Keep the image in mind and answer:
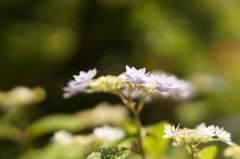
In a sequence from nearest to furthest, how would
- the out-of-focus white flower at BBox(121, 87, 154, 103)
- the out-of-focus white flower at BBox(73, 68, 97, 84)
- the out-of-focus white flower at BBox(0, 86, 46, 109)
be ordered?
the out-of-focus white flower at BBox(73, 68, 97, 84) → the out-of-focus white flower at BBox(121, 87, 154, 103) → the out-of-focus white flower at BBox(0, 86, 46, 109)

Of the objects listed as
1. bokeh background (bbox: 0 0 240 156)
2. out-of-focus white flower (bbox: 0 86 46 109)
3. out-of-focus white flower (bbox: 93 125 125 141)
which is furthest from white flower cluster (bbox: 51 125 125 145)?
bokeh background (bbox: 0 0 240 156)

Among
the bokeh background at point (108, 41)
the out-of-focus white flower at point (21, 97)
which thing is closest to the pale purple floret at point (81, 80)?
the out-of-focus white flower at point (21, 97)

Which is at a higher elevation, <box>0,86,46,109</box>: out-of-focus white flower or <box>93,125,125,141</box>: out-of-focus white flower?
<box>0,86,46,109</box>: out-of-focus white flower

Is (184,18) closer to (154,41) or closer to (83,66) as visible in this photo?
(154,41)

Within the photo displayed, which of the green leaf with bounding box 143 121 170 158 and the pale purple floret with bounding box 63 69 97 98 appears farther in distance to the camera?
the green leaf with bounding box 143 121 170 158

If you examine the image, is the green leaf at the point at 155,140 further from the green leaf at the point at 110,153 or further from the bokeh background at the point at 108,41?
the bokeh background at the point at 108,41

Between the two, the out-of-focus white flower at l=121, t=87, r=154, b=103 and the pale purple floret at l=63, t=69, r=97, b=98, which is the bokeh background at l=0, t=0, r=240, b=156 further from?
the pale purple floret at l=63, t=69, r=97, b=98

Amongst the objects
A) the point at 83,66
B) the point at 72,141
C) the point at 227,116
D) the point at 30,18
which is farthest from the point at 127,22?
the point at 72,141

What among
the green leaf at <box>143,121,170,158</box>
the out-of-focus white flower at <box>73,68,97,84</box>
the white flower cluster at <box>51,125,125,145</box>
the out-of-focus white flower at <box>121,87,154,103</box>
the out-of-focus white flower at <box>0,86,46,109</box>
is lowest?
the green leaf at <box>143,121,170,158</box>

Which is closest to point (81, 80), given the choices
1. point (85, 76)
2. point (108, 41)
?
point (85, 76)
